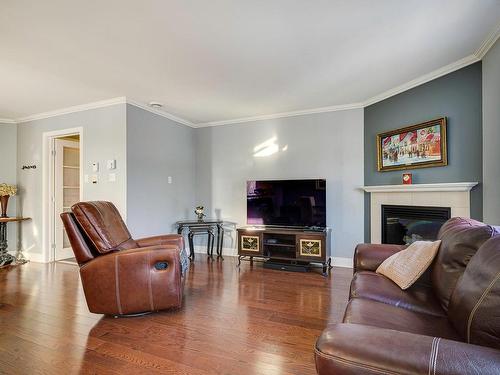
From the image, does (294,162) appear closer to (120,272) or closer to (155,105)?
(155,105)

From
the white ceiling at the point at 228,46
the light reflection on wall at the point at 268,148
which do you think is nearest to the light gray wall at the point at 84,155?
the white ceiling at the point at 228,46

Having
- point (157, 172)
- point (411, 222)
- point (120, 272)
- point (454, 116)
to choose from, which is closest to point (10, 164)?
point (157, 172)

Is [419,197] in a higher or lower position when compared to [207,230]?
higher

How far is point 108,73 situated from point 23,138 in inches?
112

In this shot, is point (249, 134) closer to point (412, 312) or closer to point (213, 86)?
point (213, 86)

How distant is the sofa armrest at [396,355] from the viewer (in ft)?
2.39

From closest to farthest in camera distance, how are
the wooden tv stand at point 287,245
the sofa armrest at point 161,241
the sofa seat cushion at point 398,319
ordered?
the sofa seat cushion at point 398,319
the sofa armrest at point 161,241
the wooden tv stand at point 287,245

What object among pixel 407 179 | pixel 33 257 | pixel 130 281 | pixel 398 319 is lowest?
pixel 33 257

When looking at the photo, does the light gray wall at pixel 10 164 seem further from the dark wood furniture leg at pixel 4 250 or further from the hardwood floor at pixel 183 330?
the hardwood floor at pixel 183 330

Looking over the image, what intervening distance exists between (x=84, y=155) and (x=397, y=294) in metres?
4.15

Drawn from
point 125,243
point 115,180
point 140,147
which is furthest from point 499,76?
point 115,180

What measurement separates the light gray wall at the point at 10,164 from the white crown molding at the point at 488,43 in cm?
641

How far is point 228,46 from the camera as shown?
239 cm

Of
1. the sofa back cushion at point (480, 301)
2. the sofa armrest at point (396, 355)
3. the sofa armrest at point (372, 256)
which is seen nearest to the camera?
the sofa armrest at point (396, 355)
